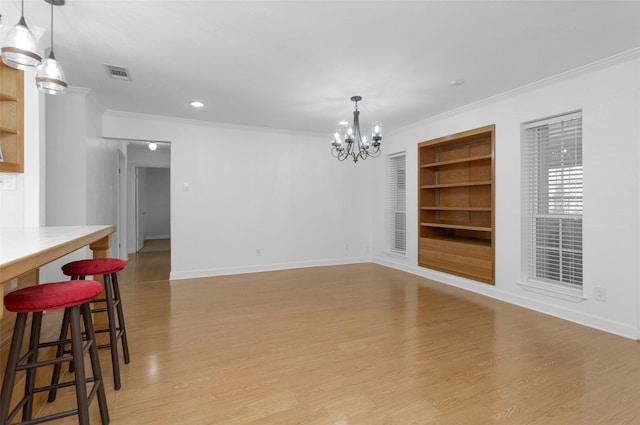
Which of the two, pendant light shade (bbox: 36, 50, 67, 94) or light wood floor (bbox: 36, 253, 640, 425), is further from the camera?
pendant light shade (bbox: 36, 50, 67, 94)

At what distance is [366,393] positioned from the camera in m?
2.00

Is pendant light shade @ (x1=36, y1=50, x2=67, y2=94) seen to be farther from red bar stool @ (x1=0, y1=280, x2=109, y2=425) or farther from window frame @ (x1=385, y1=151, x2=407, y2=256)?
window frame @ (x1=385, y1=151, x2=407, y2=256)

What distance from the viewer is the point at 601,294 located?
120 inches

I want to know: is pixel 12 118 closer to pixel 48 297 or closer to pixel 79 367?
pixel 48 297

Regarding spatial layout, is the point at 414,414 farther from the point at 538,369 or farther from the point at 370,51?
the point at 370,51

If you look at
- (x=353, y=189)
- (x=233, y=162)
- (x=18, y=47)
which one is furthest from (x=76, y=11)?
(x=353, y=189)

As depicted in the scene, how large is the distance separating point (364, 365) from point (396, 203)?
409 cm

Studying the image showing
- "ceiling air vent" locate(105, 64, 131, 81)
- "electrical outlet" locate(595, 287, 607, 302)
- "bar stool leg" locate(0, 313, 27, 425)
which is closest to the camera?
"bar stool leg" locate(0, 313, 27, 425)

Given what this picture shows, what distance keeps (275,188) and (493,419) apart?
4.61 meters

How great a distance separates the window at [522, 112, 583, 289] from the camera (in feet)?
10.9

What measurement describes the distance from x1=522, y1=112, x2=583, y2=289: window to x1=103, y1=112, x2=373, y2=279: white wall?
3142mm

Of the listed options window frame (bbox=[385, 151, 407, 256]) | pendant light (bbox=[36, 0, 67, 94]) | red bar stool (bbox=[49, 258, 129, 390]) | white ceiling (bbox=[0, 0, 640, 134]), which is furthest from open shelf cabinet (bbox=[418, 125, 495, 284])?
pendant light (bbox=[36, 0, 67, 94])

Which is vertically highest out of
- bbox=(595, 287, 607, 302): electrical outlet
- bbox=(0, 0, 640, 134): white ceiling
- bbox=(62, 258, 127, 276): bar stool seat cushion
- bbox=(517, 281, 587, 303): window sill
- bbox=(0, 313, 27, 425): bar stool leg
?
bbox=(0, 0, 640, 134): white ceiling

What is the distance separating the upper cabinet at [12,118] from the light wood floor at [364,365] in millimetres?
1664
